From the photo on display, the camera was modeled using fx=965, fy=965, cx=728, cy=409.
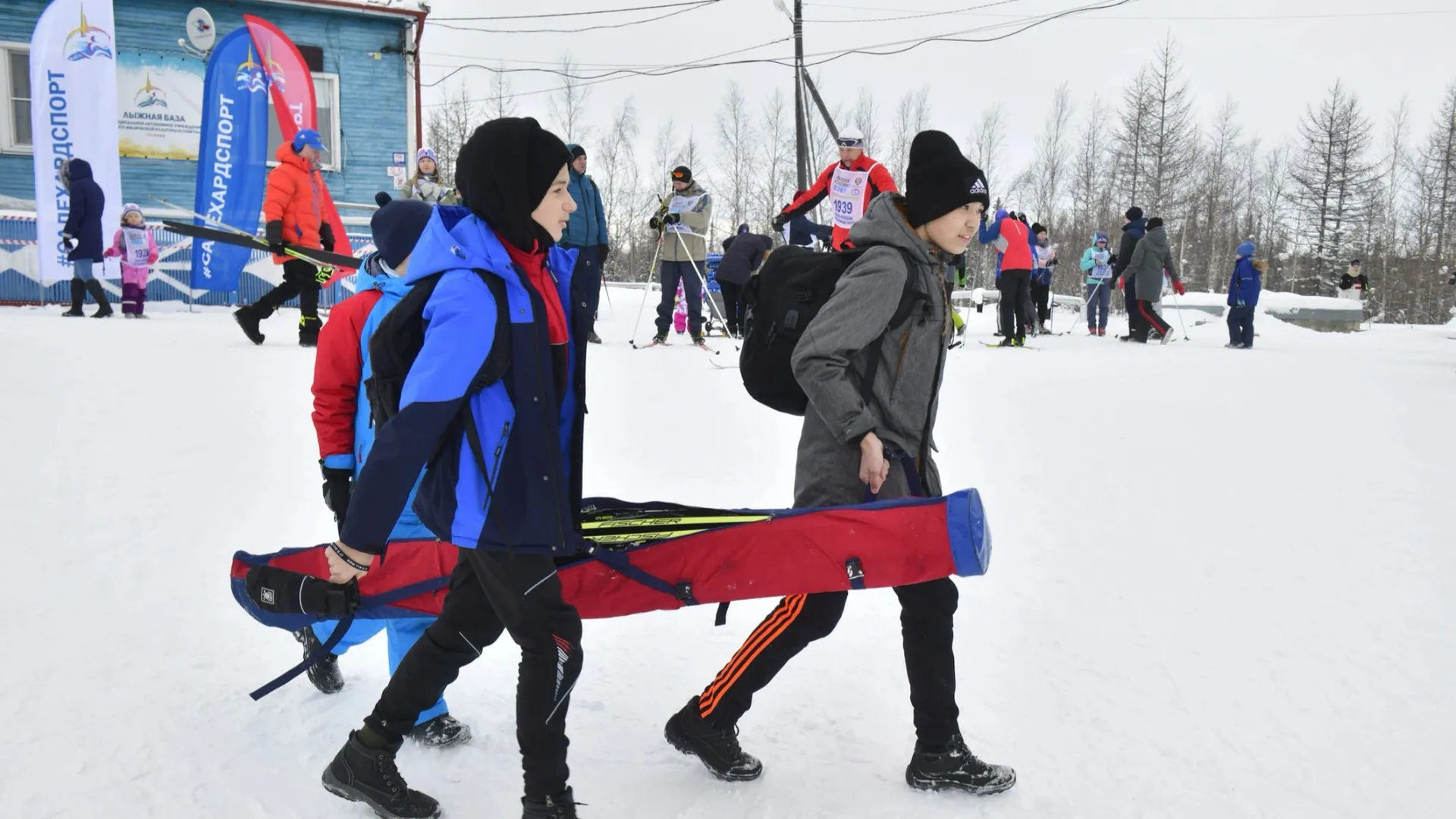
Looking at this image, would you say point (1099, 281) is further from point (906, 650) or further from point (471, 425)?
point (471, 425)

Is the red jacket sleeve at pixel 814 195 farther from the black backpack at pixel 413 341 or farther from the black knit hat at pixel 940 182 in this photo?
the black backpack at pixel 413 341

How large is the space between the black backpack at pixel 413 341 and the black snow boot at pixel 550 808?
88 cm

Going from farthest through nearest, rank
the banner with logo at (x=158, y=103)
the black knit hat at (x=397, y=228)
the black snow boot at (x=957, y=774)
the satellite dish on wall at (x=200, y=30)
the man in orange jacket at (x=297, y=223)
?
the satellite dish on wall at (x=200, y=30), the banner with logo at (x=158, y=103), the man in orange jacket at (x=297, y=223), the black knit hat at (x=397, y=228), the black snow boot at (x=957, y=774)

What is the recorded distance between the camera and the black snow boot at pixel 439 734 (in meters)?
2.78

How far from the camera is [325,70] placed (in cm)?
1681

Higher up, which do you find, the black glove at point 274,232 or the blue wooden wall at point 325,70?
the blue wooden wall at point 325,70

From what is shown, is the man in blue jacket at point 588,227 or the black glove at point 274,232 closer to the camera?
the black glove at point 274,232

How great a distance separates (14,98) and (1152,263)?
59.3 ft

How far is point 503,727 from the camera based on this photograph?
9.60 ft

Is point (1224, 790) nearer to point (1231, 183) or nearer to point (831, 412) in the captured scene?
point (831, 412)

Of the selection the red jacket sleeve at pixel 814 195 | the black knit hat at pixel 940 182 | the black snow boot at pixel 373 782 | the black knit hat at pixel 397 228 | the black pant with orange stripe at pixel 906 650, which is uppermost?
the red jacket sleeve at pixel 814 195

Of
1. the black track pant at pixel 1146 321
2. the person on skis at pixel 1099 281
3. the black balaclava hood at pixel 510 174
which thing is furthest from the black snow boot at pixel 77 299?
the person on skis at pixel 1099 281

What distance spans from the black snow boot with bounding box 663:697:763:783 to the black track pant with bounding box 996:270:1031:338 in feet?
37.2

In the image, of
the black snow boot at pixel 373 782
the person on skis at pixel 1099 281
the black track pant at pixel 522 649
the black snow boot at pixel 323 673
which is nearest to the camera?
the black track pant at pixel 522 649
